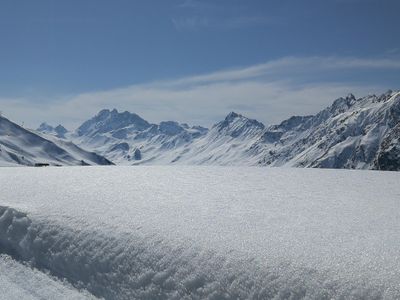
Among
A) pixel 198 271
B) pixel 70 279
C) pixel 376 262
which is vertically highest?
pixel 376 262

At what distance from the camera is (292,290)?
4512 mm

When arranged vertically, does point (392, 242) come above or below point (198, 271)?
above

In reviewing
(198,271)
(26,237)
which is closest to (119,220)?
(26,237)

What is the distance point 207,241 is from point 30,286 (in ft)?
9.81

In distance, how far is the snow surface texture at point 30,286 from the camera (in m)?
6.18

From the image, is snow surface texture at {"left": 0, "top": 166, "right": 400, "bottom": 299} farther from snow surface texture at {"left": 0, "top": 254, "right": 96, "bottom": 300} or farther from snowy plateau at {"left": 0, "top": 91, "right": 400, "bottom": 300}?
snow surface texture at {"left": 0, "top": 254, "right": 96, "bottom": 300}

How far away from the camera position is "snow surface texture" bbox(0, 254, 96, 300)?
618 centimetres

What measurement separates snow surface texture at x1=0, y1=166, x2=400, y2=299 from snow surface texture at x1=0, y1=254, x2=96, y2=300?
0.15 meters

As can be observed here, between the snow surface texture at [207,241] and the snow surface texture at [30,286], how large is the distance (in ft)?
0.51

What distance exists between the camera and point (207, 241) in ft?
19.3


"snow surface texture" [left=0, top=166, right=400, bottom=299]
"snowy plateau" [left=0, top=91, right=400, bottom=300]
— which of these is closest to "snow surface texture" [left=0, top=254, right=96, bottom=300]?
"snowy plateau" [left=0, top=91, right=400, bottom=300]

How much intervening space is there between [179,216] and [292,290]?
323cm

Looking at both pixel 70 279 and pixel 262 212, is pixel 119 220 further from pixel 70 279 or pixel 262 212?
pixel 262 212

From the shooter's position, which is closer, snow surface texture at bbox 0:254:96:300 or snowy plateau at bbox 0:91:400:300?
snowy plateau at bbox 0:91:400:300
